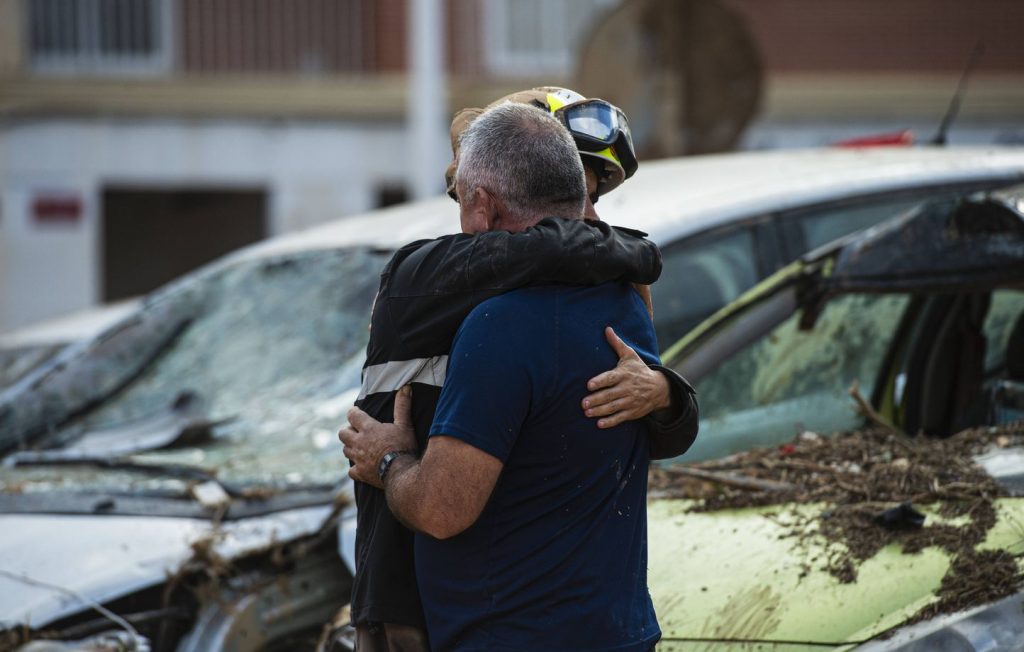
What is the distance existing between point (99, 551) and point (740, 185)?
209 centimetres

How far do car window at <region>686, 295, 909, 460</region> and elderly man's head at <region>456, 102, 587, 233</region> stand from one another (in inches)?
55.3

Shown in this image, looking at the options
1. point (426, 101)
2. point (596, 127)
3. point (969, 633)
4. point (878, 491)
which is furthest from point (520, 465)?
point (426, 101)

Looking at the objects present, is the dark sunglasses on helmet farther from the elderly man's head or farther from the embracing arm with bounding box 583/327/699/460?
the embracing arm with bounding box 583/327/699/460

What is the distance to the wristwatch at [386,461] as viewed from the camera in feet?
6.62

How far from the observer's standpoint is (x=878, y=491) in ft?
9.48

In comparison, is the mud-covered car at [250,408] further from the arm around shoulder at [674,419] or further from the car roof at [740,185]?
the arm around shoulder at [674,419]

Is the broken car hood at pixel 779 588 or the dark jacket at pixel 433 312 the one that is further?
the broken car hood at pixel 779 588

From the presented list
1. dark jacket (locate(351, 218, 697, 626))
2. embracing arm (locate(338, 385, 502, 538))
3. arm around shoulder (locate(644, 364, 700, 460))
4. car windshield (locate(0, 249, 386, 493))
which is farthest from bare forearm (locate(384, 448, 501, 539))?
car windshield (locate(0, 249, 386, 493))

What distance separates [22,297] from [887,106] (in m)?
8.05

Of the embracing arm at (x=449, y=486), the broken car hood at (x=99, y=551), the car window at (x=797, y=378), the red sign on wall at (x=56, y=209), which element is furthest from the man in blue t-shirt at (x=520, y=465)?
the red sign on wall at (x=56, y=209)

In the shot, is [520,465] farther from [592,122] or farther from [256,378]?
[256,378]

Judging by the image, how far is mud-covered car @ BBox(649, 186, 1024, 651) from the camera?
2.46 metres

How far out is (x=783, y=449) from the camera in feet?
10.6

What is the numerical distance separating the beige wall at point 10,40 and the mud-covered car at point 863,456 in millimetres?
10006
